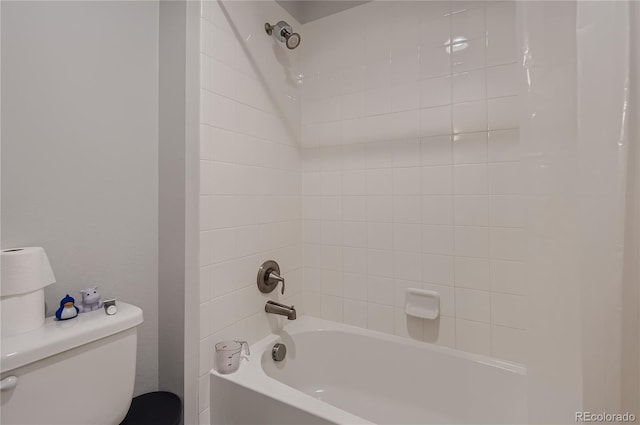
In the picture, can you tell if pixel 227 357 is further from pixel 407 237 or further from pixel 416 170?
pixel 416 170

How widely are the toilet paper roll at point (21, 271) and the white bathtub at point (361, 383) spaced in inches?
28.0

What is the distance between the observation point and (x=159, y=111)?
127 cm

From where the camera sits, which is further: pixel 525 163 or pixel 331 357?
pixel 331 357

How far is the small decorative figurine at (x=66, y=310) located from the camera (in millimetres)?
904

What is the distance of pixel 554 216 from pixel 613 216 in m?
0.10

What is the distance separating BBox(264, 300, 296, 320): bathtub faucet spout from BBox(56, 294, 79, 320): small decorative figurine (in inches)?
30.5

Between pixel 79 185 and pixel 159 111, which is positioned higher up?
pixel 159 111

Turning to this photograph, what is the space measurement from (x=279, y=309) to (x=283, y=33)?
4.57ft

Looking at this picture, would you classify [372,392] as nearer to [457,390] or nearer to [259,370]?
[457,390]

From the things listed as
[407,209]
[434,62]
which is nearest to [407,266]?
[407,209]

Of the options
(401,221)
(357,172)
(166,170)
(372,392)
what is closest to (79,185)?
(166,170)

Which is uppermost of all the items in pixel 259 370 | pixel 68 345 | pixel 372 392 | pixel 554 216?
pixel 554 216

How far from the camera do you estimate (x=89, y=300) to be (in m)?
0.98

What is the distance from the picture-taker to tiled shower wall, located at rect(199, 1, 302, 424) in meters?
1.21
